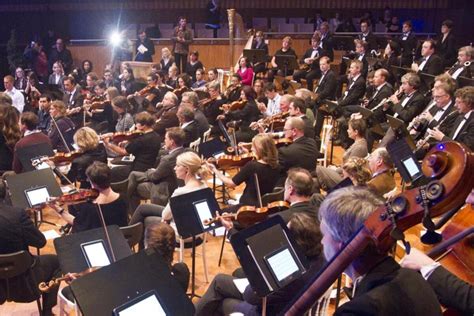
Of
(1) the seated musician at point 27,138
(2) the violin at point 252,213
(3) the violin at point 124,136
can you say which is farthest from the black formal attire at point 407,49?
(2) the violin at point 252,213

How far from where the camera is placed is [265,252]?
9.46ft

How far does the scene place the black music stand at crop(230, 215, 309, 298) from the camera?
2811mm

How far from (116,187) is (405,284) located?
3.96 metres

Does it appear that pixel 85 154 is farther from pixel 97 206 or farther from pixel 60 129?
pixel 97 206

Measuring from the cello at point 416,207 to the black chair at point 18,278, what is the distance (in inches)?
104

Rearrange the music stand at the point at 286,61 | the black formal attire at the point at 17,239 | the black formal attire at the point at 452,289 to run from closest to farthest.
Result: 1. the black formal attire at the point at 452,289
2. the black formal attire at the point at 17,239
3. the music stand at the point at 286,61

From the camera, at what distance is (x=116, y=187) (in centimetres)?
532

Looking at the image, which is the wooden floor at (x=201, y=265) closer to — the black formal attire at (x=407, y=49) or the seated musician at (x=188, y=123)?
the seated musician at (x=188, y=123)

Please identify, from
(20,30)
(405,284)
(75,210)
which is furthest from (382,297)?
(20,30)

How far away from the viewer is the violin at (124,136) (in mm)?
6410

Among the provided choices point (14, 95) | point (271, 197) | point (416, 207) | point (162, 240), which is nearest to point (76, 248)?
point (162, 240)

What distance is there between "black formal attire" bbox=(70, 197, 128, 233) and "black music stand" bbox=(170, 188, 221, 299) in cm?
66

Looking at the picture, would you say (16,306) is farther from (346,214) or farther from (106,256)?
(346,214)

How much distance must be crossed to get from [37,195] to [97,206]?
2.65 ft
